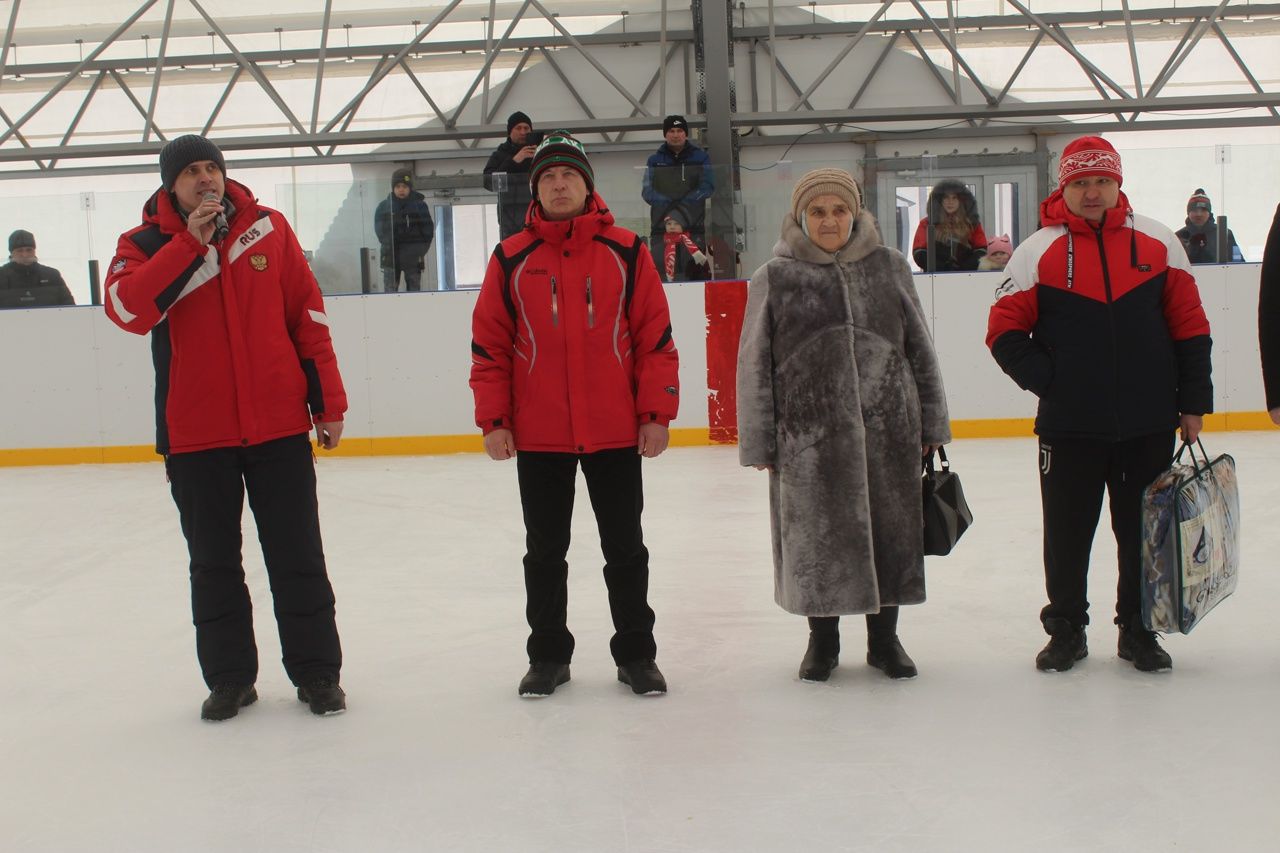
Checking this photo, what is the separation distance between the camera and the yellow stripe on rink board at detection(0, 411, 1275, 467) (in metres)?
8.28

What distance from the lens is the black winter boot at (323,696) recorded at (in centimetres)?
302

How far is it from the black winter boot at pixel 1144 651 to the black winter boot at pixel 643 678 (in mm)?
1109

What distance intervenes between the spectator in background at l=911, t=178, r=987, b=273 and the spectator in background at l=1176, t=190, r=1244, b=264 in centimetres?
126

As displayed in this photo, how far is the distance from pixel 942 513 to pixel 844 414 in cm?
32

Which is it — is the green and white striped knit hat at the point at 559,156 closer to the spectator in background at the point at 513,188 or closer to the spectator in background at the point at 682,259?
the spectator in background at the point at 513,188

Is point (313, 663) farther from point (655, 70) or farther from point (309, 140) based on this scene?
→ point (655, 70)

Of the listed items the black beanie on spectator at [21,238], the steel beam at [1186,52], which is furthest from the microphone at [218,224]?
the steel beam at [1186,52]

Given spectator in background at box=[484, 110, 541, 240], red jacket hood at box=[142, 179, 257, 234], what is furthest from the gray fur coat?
spectator in background at box=[484, 110, 541, 240]

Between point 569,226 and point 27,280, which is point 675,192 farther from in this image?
point 569,226

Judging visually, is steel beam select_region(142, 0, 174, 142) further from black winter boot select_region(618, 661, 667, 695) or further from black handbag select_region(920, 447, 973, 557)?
black handbag select_region(920, 447, 973, 557)

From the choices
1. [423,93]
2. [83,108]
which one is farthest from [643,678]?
[83,108]

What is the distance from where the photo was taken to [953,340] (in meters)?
8.27

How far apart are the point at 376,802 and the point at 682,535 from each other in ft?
9.41

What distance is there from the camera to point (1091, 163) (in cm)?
304
